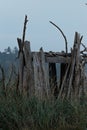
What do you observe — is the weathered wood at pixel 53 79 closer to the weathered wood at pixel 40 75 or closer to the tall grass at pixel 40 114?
the weathered wood at pixel 40 75

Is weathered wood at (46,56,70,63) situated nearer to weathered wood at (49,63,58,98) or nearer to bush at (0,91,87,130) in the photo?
weathered wood at (49,63,58,98)

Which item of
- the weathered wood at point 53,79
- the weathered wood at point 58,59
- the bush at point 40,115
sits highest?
the weathered wood at point 58,59

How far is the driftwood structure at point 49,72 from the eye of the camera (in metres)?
9.89

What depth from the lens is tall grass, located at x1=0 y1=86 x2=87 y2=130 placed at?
859cm

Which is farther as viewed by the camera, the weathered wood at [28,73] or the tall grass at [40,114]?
the weathered wood at [28,73]

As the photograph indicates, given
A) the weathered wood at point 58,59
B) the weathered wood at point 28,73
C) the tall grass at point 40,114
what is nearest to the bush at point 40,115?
the tall grass at point 40,114

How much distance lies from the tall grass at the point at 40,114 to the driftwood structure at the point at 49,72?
1.53 ft

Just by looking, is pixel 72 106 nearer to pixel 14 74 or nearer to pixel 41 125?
pixel 41 125

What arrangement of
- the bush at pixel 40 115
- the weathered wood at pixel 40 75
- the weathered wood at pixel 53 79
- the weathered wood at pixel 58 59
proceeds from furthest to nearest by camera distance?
1. the weathered wood at pixel 58 59
2. the weathered wood at pixel 53 79
3. the weathered wood at pixel 40 75
4. the bush at pixel 40 115

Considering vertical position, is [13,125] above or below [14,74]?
below

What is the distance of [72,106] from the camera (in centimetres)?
920

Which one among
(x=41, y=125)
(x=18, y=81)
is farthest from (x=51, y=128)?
(x=18, y=81)

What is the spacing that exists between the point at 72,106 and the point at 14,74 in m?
2.10

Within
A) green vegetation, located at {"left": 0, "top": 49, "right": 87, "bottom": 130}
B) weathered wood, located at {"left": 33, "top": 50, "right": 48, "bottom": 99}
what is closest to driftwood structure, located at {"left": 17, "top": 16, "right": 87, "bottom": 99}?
weathered wood, located at {"left": 33, "top": 50, "right": 48, "bottom": 99}
